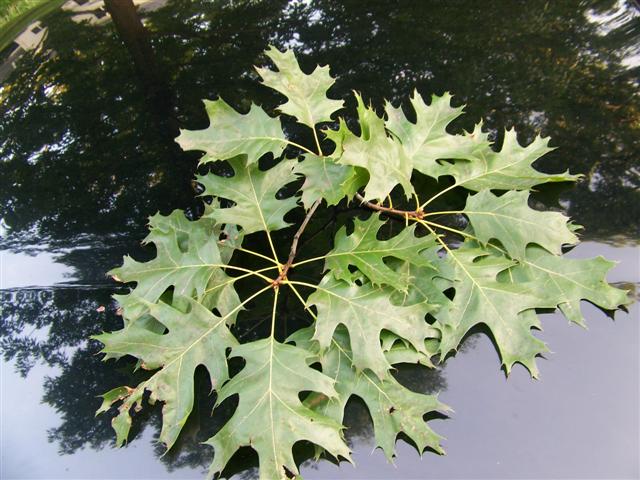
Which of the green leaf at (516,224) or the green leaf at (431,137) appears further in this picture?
the green leaf at (431,137)

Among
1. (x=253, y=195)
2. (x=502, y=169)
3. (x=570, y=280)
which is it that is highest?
(x=253, y=195)

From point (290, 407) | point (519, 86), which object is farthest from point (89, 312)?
point (519, 86)

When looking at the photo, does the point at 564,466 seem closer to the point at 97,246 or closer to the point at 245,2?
the point at 97,246

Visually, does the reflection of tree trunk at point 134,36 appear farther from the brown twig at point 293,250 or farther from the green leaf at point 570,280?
the green leaf at point 570,280

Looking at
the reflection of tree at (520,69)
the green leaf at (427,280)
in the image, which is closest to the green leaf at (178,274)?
the green leaf at (427,280)

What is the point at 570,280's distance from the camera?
1.17 m

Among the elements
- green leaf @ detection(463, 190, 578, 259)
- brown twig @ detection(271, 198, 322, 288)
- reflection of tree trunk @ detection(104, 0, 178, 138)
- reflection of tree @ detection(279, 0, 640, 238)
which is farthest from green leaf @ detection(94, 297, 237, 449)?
reflection of tree @ detection(279, 0, 640, 238)

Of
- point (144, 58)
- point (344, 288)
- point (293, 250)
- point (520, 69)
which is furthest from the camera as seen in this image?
point (144, 58)

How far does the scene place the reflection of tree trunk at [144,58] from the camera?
5.51 feet

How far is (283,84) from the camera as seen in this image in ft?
4.85

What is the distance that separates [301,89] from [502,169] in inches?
20.6

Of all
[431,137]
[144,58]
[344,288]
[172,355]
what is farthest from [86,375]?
[144,58]

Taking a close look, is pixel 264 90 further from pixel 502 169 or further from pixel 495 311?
pixel 495 311

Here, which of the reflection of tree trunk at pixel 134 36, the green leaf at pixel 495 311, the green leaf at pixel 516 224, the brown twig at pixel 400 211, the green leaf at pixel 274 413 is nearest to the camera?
the green leaf at pixel 274 413
